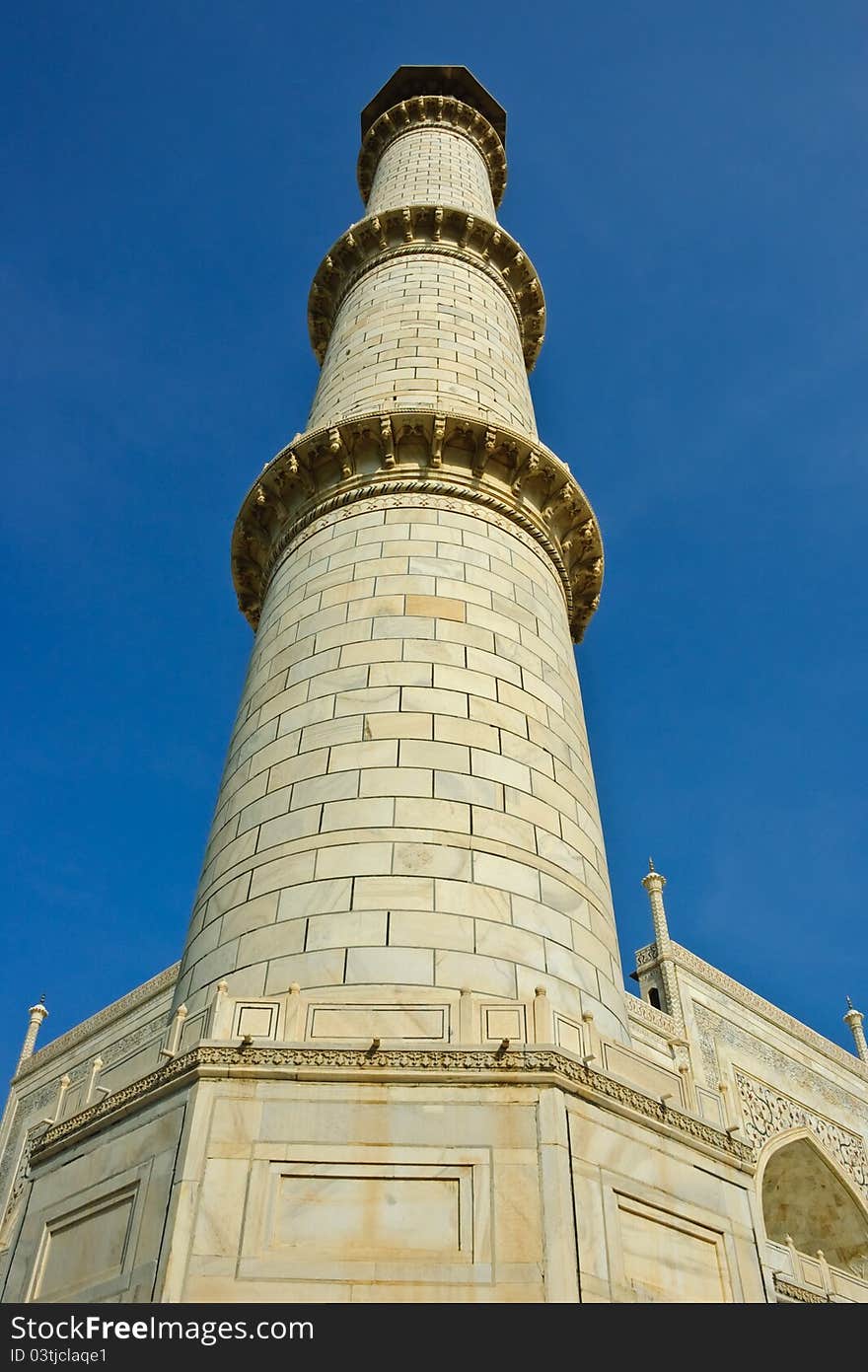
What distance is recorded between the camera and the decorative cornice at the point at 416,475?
415 inches

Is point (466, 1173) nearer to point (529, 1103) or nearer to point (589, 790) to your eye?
point (529, 1103)

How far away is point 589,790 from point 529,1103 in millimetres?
3685

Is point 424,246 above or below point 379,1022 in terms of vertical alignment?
above

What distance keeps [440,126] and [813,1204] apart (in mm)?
24182

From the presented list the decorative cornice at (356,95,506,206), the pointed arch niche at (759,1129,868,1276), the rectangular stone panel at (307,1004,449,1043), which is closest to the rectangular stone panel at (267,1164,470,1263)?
the rectangular stone panel at (307,1004,449,1043)

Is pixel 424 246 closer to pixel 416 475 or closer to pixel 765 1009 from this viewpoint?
pixel 416 475

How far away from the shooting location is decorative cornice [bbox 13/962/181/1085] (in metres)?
23.5

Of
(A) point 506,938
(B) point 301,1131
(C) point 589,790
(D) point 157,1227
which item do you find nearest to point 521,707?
(C) point 589,790

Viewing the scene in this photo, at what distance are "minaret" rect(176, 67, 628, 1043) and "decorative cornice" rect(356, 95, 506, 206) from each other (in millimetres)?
11193

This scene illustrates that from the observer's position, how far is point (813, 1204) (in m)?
24.2

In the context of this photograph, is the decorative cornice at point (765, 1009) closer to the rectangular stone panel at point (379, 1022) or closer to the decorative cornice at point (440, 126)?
the decorative cornice at point (440, 126)

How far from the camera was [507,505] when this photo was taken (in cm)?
1065

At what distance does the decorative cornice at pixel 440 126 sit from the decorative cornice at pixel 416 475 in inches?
574

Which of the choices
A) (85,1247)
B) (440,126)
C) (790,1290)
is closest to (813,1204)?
(790,1290)
